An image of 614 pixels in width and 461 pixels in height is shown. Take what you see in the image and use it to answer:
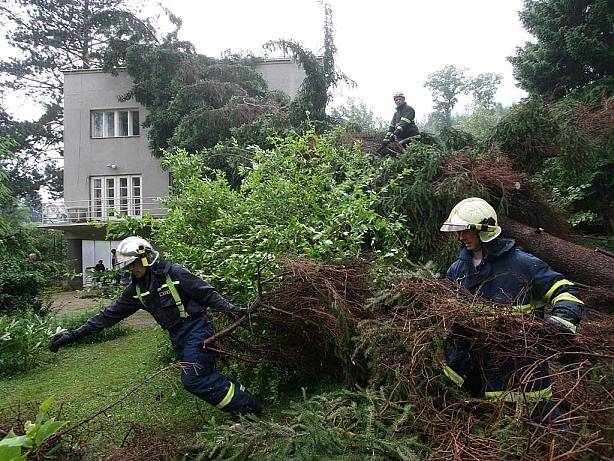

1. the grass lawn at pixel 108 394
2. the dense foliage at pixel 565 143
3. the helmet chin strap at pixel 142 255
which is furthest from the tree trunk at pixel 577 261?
the helmet chin strap at pixel 142 255

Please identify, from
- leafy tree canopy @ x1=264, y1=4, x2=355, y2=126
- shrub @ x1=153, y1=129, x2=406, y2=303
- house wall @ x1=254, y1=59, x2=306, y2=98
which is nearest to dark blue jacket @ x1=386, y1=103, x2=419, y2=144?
shrub @ x1=153, y1=129, x2=406, y2=303

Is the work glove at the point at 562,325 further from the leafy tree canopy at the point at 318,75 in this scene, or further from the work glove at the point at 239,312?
the leafy tree canopy at the point at 318,75

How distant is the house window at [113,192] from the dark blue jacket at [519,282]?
72.4 ft

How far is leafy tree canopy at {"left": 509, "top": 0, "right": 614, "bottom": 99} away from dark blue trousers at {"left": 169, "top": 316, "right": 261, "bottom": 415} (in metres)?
10.3

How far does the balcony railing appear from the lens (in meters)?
22.3

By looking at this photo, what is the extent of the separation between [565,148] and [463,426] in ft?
21.5

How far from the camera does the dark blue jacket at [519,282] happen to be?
104 inches

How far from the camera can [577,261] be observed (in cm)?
583

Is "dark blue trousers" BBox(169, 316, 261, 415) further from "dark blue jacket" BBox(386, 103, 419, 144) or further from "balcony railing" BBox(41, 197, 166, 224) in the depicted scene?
"balcony railing" BBox(41, 197, 166, 224)

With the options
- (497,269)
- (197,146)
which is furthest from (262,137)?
(497,269)

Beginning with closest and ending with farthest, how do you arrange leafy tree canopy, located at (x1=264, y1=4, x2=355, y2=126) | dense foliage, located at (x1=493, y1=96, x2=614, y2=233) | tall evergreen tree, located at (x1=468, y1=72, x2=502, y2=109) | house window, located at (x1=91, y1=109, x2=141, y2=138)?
dense foliage, located at (x1=493, y1=96, x2=614, y2=233)
leafy tree canopy, located at (x1=264, y1=4, x2=355, y2=126)
house window, located at (x1=91, y1=109, x2=141, y2=138)
tall evergreen tree, located at (x1=468, y1=72, x2=502, y2=109)

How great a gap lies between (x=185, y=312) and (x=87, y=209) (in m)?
Answer: 21.7

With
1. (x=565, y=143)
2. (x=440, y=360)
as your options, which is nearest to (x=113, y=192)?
(x=565, y=143)

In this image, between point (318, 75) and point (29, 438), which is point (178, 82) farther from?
point (29, 438)
